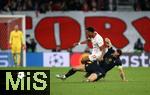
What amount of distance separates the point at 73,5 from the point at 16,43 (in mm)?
6518

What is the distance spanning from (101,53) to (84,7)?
54.3 feet

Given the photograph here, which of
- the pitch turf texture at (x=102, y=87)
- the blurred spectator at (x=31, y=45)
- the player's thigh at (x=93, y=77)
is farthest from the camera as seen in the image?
the blurred spectator at (x=31, y=45)

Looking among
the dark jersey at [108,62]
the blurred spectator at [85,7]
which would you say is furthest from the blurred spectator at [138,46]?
the dark jersey at [108,62]

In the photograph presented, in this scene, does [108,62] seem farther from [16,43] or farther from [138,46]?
[138,46]

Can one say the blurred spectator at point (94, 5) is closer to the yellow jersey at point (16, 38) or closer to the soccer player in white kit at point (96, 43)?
the yellow jersey at point (16, 38)

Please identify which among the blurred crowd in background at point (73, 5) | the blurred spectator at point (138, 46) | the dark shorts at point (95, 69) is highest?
the blurred crowd in background at point (73, 5)

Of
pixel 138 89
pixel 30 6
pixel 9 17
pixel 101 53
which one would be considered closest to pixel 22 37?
pixel 9 17

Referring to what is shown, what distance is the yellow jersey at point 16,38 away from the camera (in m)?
32.9

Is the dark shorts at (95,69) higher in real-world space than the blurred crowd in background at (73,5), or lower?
lower

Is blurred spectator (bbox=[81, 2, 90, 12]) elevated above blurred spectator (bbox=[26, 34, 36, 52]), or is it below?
above

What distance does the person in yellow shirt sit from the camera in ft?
108

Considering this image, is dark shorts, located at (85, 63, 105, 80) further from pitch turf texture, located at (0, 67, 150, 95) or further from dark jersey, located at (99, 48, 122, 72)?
pitch turf texture, located at (0, 67, 150, 95)

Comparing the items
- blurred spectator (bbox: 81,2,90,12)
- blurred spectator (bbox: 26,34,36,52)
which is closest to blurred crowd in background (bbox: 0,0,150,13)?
blurred spectator (bbox: 81,2,90,12)

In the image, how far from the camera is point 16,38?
3306cm
